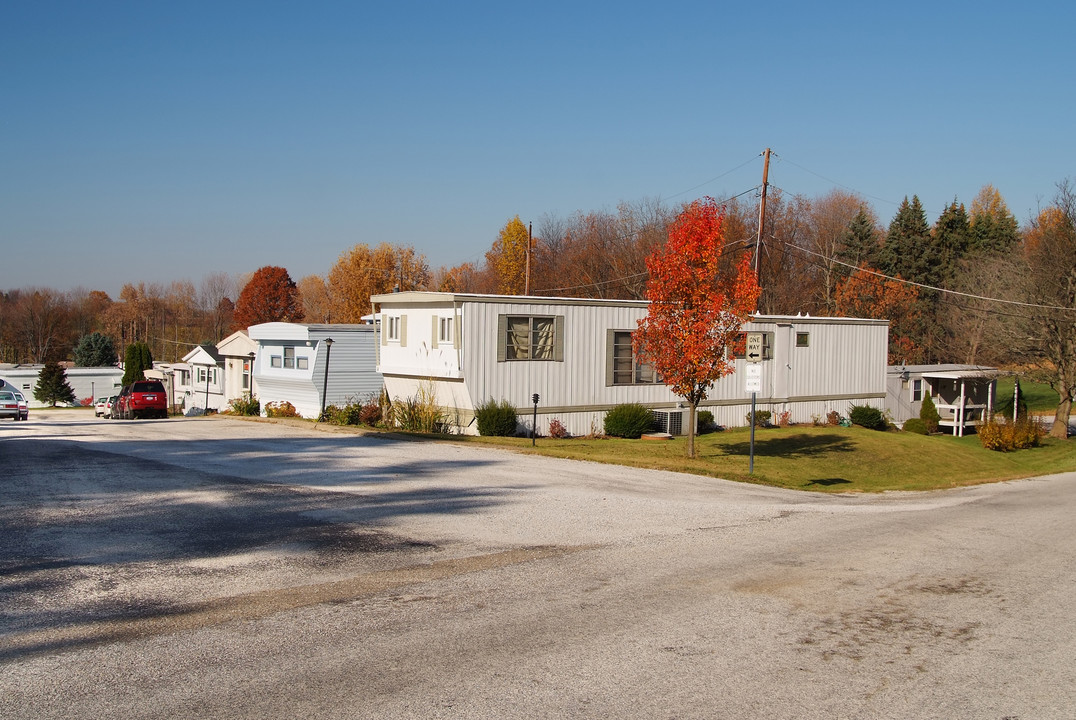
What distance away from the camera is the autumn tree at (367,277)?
75875 mm

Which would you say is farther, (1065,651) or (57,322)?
(57,322)

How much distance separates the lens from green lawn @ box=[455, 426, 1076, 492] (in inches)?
786

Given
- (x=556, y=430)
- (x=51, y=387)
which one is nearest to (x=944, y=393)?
(x=556, y=430)

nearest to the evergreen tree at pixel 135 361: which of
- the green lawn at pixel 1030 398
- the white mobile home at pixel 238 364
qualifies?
the white mobile home at pixel 238 364

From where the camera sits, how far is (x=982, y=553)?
36.4 feet

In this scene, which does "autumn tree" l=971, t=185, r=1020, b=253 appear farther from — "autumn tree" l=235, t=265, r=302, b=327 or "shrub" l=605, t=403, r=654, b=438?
"autumn tree" l=235, t=265, r=302, b=327

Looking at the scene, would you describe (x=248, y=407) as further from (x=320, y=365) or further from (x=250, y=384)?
(x=320, y=365)

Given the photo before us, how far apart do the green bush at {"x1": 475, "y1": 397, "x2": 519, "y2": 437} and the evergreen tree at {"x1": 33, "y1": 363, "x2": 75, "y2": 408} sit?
46.1m

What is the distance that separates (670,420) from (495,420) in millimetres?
6480

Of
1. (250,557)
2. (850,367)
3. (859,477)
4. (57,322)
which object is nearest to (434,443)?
(859,477)

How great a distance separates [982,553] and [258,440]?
16.9 metres

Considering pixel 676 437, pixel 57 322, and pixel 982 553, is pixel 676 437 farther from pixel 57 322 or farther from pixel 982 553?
pixel 57 322

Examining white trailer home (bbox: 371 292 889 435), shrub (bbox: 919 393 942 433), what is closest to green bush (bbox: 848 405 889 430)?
white trailer home (bbox: 371 292 889 435)

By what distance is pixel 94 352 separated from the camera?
77688 mm
